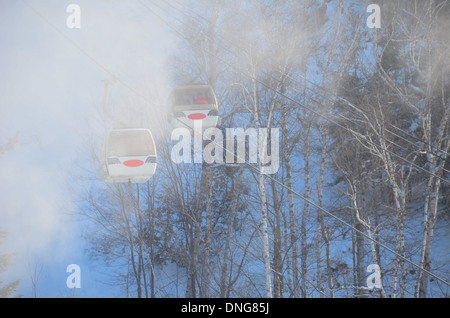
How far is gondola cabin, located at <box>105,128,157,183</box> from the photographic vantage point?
8.12 metres

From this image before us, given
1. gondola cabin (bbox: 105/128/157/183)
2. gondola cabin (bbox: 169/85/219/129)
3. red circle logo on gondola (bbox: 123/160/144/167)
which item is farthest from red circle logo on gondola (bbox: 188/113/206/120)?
red circle logo on gondola (bbox: 123/160/144/167)

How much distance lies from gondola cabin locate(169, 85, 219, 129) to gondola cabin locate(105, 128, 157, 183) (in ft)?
3.02

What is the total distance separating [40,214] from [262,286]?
43.7 ft

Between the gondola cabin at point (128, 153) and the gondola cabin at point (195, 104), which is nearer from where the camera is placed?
the gondola cabin at point (128, 153)

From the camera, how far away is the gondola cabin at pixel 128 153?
812 cm

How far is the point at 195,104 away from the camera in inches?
349

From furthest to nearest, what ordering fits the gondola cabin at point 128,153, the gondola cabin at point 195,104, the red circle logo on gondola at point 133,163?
1. the gondola cabin at point 195,104
2. the red circle logo on gondola at point 133,163
3. the gondola cabin at point 128,153

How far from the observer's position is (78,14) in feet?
111

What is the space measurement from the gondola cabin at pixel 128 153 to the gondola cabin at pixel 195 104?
920 millimetres

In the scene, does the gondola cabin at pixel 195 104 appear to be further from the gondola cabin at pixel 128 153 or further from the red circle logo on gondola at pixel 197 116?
the gondola cabin at pixel 128 153

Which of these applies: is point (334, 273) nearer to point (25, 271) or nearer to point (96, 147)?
point (96, 147)

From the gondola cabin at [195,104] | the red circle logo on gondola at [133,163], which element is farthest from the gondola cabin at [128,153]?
the gondola cabin at [195,104]

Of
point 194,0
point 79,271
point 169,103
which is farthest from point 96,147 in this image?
point 169,103

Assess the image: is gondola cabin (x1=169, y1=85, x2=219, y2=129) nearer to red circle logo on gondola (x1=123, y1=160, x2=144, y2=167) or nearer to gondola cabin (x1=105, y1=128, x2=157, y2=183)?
gondola cabin (x1=105, y1=128, x2=157, y2=183)
